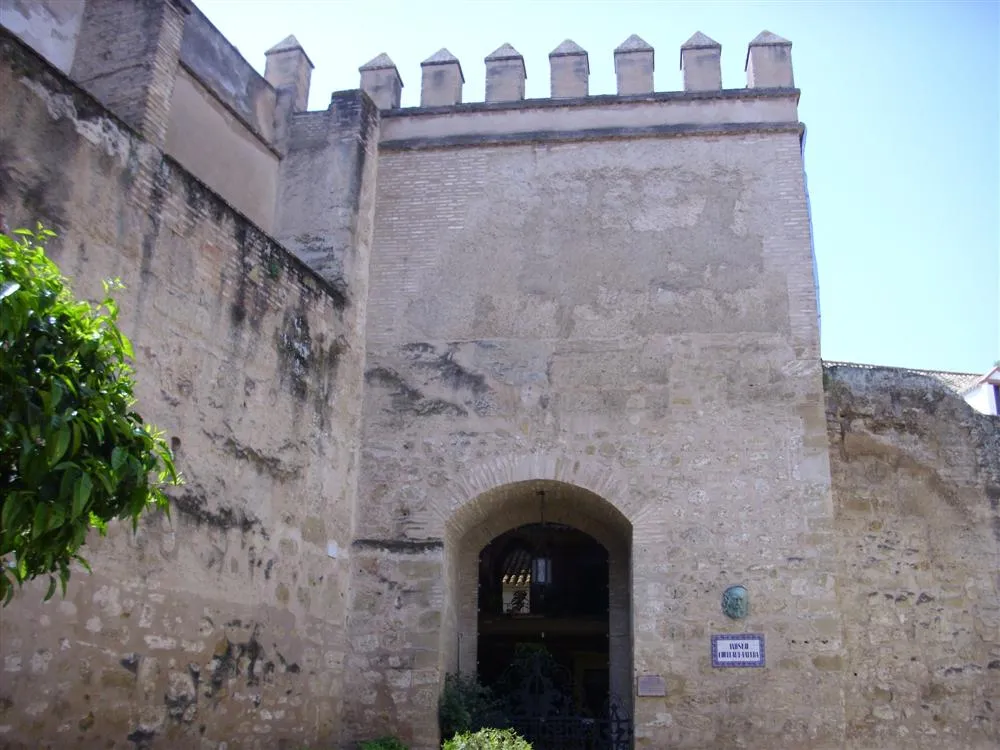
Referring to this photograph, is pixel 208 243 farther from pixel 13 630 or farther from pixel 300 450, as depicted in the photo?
pixel 13 630

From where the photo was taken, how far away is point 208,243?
7.43 metres

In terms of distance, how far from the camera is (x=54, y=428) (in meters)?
3.33

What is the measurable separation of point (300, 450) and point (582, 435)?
8.04 feet

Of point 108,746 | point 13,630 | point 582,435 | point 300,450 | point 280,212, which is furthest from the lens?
point 280,212

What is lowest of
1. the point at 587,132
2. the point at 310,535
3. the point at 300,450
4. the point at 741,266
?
the point at 310,535

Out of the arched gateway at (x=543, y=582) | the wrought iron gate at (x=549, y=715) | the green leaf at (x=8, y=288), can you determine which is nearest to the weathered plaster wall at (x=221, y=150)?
the arched gateway at (x=543, y=582)

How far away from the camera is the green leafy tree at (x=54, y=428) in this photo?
3.34m

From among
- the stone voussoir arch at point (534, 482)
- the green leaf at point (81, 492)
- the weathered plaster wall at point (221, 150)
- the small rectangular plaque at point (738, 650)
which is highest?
the weathered plaster wall at point (221, 150)

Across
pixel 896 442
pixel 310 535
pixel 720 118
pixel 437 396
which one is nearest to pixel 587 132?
pixel 720 118

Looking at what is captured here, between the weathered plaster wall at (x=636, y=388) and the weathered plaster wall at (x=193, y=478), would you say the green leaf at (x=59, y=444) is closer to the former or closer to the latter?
the weathered plaster wall at (x=193, y=478)

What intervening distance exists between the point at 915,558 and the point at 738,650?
190cm

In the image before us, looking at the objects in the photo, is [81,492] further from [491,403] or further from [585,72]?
[585,72]

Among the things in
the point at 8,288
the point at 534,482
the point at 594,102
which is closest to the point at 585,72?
the point at 594,102

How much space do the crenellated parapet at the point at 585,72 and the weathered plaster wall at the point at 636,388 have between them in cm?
45
